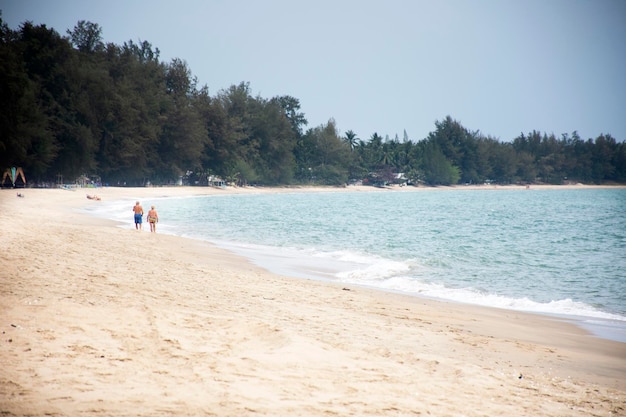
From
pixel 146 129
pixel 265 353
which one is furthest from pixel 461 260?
pixel 146 129

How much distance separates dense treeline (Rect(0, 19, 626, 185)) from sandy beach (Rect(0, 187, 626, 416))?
178 ft

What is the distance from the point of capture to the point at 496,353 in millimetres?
8414

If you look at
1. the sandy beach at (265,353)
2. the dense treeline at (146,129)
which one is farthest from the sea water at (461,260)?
the dense treeline at (146,129)

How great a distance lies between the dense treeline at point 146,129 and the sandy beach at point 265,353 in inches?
2140

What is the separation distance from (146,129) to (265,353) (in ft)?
271

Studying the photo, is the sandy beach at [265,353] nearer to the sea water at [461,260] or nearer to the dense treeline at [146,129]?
the sea water at [461,260]

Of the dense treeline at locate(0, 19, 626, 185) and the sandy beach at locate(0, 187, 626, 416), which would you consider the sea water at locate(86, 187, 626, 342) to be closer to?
the sandy beach at locate(0, 187, 626, 416)

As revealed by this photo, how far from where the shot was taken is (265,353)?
22.4 ft

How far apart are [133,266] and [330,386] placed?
8.97 metres

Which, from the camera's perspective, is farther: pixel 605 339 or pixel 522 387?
pixel 605 339

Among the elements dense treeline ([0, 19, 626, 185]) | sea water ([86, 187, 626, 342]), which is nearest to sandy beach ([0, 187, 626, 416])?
sea water ([86, 187, 626, 342])

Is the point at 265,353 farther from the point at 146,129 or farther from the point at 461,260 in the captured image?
the point at 146,129

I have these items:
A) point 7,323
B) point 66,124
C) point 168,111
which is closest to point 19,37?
point 66,124

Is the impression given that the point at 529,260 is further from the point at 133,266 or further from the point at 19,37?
the point at 19,37
